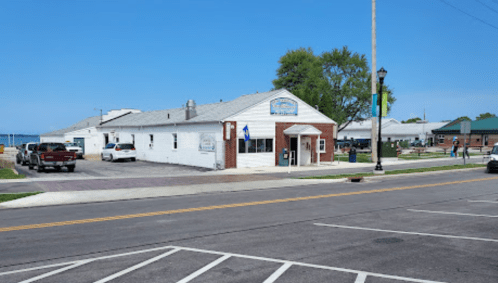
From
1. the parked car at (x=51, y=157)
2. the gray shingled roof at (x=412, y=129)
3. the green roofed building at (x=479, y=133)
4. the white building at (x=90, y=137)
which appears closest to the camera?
the parked car at (x=51, y=157)

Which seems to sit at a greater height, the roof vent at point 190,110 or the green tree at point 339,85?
the green tree at point 339,85

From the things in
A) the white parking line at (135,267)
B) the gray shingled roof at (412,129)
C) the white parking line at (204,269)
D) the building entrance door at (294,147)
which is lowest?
the white parking line at (135,267)

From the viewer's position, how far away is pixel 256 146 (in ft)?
92.3

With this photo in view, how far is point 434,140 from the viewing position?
7431 centimetres

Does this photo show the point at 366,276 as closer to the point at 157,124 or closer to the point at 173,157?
the point at 173,157

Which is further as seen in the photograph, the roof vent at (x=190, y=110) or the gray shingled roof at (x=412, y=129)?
the gray shingled roof at (x=412, y=129)

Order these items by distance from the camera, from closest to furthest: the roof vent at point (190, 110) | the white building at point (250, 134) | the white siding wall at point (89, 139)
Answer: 1. the white building at point (250, 134)
2. the roof vent at point (190, 110)
3. the white siding wall at point (89, 139)

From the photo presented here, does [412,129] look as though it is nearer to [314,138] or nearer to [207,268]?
[314,138]

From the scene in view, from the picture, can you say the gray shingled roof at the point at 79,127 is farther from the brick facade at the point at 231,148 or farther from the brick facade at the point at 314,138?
the brick facade at the point at 314,138

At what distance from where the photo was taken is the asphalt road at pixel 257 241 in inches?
243

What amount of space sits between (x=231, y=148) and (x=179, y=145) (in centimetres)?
646

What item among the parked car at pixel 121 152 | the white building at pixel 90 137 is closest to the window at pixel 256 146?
the parked car at pixel 121 152

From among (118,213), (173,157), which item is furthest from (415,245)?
(173,157)

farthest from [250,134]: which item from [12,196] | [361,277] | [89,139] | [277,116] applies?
[89,139]
